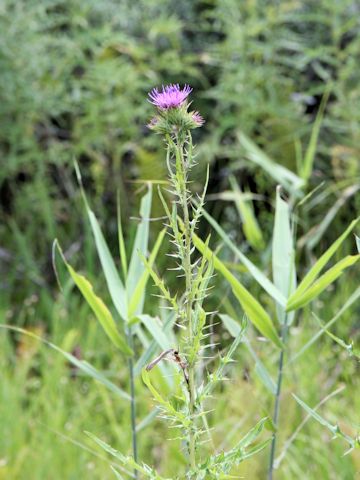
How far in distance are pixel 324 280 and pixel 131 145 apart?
2.68m

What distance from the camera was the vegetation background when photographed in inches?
117

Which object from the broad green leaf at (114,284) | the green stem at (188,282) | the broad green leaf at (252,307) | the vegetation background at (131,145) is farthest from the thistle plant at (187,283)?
the vegetation background at (131,145)

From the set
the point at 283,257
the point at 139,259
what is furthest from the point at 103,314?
the point at 283,257

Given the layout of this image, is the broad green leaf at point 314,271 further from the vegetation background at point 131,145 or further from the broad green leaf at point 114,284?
the vegetation background at point 131,145

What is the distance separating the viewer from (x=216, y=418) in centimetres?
252

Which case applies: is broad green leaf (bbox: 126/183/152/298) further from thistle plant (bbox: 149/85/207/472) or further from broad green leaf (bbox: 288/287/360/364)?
thistle plant (bbox: 149/85/207/472)

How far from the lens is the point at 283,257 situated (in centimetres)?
152

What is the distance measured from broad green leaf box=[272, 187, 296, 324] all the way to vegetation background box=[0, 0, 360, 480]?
1121 millimetres

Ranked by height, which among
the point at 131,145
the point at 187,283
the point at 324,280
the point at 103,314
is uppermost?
the point at 187,283

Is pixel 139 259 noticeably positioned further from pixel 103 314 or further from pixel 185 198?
pixel 185 198

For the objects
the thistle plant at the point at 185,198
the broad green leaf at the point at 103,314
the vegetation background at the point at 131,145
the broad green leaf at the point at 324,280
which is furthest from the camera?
the vegetation background at the point at 131,145

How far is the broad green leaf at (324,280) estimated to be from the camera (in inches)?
50.2

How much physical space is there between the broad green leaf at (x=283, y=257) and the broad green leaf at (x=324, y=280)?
7 centimetres

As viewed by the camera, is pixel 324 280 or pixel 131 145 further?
pixel 131 145
